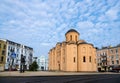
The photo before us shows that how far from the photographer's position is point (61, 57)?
70.9 metres

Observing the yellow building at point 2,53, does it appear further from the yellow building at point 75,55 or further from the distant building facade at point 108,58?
the distant building facade at point 108,58

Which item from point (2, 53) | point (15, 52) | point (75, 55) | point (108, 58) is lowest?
point (108, 58)

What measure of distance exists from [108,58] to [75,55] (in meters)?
31.2

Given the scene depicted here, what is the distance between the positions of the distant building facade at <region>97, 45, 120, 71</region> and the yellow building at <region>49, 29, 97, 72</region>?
20746 mm

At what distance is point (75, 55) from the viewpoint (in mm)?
68750

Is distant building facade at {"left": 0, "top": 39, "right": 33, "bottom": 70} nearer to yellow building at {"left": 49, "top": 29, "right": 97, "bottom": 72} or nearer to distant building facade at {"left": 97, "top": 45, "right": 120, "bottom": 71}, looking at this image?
yellow building at {"left": 49, "top": 29, "right": 97, "bottom": 72}

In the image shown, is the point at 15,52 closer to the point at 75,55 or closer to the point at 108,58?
the point at 75,55

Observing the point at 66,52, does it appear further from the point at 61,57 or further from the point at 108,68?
the point at 108,68

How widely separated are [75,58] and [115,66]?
28763 mm

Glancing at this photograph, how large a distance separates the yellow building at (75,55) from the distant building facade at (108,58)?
68.1 ft

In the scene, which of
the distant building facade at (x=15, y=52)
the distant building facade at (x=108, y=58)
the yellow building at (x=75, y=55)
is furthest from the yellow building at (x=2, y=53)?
the distant building facade at (x=108, y=58)

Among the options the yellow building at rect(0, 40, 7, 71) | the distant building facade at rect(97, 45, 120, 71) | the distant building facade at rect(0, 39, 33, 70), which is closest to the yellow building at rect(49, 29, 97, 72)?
the distant building facade at rect(0, 39, 33, 70)

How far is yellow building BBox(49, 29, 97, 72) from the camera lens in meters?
67.1

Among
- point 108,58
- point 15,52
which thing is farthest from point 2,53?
point 108,58
